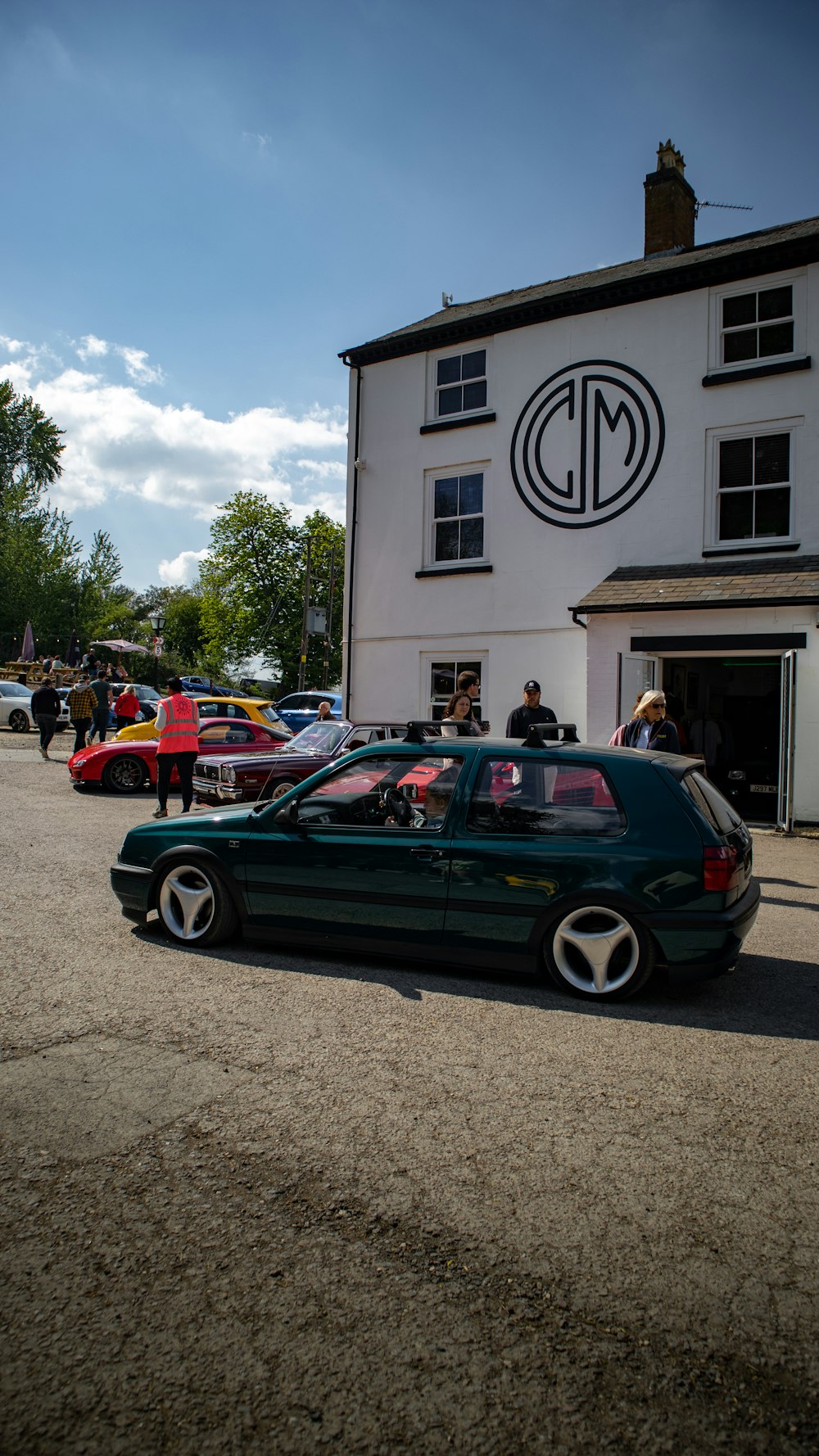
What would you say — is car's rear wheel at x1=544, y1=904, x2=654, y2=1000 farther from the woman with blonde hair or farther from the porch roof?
the porch roof

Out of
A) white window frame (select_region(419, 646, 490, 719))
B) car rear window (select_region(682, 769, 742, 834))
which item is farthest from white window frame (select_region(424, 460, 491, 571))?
car rear window (select_region(682, 769, 742, 834))

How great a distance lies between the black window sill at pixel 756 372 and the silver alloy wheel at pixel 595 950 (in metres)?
11.9

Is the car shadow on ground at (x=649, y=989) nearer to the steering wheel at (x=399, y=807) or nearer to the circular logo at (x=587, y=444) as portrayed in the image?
the steering wheel at (x=399, y=807)

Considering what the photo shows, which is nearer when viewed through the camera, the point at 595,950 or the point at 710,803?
the point at 595,950

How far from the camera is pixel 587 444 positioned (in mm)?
15352

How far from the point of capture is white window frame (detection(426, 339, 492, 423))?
1669 centimetres

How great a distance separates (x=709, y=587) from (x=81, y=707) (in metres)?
11.8

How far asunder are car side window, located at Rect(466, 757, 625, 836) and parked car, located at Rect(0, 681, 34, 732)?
80.0ft

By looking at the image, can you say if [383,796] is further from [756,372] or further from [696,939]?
[756,372]

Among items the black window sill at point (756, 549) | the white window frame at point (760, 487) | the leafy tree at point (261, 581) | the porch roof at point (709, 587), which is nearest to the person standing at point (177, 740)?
the porch roof at point (709, 587)

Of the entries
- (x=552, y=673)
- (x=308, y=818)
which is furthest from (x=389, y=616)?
(x=308, y=818)

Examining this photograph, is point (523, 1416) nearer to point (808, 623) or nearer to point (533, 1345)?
point (533, 1345)

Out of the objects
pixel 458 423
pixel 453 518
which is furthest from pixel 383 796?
pixel 458 423

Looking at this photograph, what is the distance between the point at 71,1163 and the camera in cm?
284
